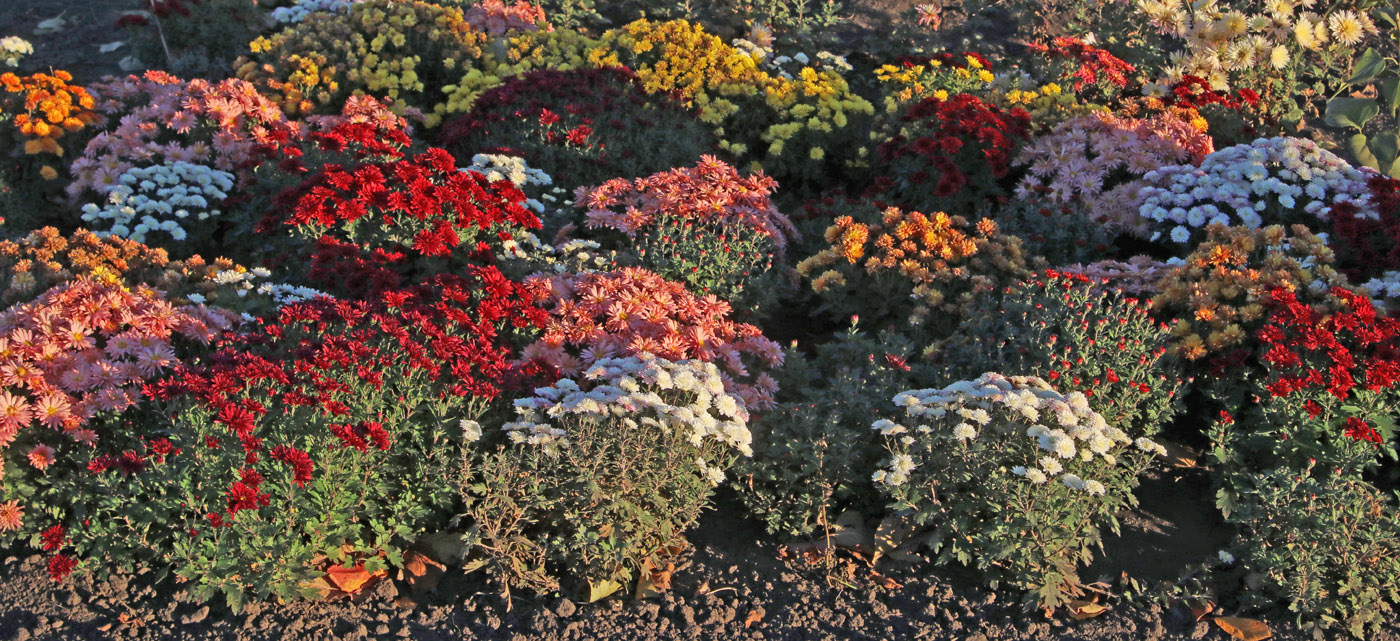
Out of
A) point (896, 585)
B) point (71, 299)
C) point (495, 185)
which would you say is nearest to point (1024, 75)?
point (495, 185)

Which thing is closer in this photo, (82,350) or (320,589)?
(320,589)

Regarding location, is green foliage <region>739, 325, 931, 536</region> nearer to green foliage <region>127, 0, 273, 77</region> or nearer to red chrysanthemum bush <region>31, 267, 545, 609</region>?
red chrysanthemum bush <region>31, 267, 545, 609</region>

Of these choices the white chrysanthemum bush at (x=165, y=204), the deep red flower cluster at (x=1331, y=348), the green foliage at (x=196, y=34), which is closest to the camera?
the deep red flower cluster at (x=1331, y=348)

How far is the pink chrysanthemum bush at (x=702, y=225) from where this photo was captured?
18.9ft

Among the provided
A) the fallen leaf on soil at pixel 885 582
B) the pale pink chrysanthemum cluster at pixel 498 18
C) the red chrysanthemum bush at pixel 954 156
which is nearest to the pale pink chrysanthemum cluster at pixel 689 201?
the red chrysanthemum bush at pixel 954 156

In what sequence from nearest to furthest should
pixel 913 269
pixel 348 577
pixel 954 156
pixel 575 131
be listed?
pixel 348 577, pixel 913 269, pixel 575 131, pixel 954 156

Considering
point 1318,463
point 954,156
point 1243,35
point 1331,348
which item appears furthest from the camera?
point 1243,35

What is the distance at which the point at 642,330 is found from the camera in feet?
16.1

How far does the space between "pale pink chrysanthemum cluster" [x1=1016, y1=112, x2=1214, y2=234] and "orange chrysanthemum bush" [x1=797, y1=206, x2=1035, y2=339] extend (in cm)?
79

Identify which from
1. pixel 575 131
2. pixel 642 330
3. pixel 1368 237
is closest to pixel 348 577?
pixel 642 330

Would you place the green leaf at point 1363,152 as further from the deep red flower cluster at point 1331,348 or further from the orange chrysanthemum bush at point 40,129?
the orange chrysanthemum bush at point 40,129

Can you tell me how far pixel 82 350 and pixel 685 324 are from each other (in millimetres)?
2577

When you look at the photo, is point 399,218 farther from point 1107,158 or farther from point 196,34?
point 196,34

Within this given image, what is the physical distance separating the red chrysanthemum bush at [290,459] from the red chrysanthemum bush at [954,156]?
3518 mm
